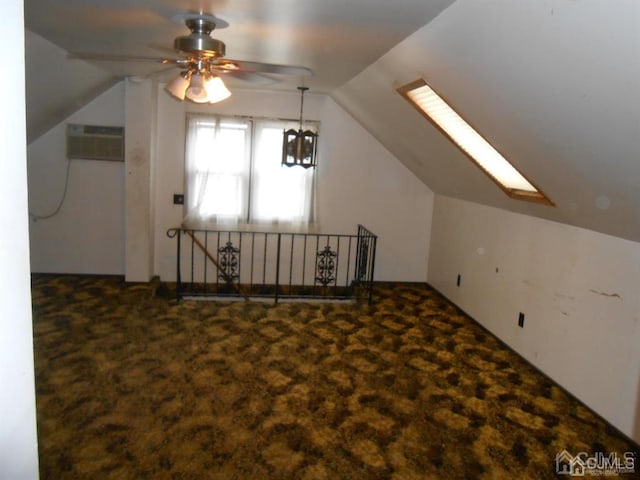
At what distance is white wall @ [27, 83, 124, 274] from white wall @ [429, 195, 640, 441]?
161 inches

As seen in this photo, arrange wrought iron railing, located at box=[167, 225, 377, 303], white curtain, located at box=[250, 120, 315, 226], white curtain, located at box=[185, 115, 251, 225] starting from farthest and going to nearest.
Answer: wrought iron railing, located at box=[167, 225, 377, 303], white curtain, located at box=[250, 120, 315, 226], white curtain, located at box=[185, 115, 251, 225]

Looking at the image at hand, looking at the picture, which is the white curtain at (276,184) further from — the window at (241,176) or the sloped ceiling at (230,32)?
the sloped ceiling at (230,32)

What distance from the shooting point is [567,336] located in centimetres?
360

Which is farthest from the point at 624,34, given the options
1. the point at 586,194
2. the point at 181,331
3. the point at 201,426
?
the point at 181,331

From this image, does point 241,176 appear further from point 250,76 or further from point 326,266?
point 250,76

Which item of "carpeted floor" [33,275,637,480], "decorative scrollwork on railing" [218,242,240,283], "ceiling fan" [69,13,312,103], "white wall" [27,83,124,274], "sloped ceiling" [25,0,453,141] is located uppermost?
"sloped ceiling" [25,0,453,141]

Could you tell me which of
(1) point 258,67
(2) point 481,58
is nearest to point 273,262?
(1) point 258,67

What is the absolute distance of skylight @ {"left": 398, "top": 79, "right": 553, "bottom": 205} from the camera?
3607mm

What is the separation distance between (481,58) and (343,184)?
382 centimetres

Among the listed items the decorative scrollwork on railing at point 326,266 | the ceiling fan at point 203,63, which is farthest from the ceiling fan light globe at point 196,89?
the decorative scrollwork on railing at point 326,266

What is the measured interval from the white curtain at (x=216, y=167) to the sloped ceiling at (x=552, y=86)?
221 cm

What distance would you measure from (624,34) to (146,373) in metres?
3.42

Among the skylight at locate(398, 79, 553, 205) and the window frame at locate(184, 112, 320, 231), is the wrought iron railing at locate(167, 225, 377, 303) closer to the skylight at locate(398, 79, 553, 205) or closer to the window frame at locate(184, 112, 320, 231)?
the window frame at locate(184, 112, 320, 231)

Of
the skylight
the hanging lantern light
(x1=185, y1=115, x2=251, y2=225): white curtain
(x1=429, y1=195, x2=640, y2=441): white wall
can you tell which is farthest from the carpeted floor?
the hanging lantern light
